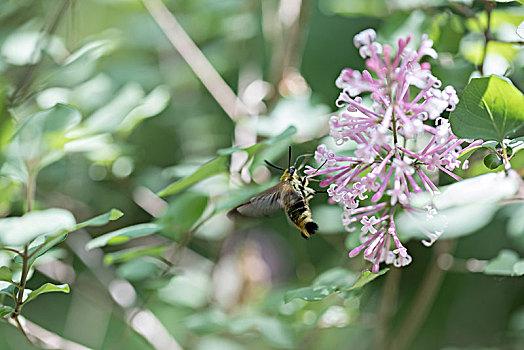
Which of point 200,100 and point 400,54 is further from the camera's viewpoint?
point 200,100

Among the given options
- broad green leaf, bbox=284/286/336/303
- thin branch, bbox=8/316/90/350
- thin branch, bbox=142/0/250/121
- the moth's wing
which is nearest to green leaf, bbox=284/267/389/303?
broad green leaf, bbox=284/286/336/303

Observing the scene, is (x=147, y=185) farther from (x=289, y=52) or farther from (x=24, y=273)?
(x=24, y=273)

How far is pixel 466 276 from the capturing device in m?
1.38

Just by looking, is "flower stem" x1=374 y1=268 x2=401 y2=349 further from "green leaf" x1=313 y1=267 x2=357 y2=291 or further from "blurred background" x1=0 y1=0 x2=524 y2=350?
"green leaf" x1=313 y1=267 x2=357 y2=291

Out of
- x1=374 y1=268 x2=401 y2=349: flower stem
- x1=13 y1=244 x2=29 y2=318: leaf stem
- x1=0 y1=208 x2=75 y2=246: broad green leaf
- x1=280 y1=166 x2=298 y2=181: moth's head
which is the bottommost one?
x1=374 y1=268 x2=401 y2=349: flower stem

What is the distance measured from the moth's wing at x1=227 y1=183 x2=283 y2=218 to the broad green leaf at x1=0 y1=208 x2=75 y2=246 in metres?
0.22

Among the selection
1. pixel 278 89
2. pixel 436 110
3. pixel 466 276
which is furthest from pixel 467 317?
pixel 436 110

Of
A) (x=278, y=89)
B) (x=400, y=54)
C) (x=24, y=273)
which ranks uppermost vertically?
(x=400, y=54)

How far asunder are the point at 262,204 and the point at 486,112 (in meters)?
0.32

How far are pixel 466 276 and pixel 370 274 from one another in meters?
0.88

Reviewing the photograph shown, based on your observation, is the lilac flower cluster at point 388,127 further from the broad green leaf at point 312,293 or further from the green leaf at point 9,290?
the green leaf at point 9,290

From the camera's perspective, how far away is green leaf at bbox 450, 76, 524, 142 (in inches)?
22.2

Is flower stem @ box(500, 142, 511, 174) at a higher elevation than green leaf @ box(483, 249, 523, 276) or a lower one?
higher

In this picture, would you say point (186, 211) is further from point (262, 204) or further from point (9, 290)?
point (9, 290)
